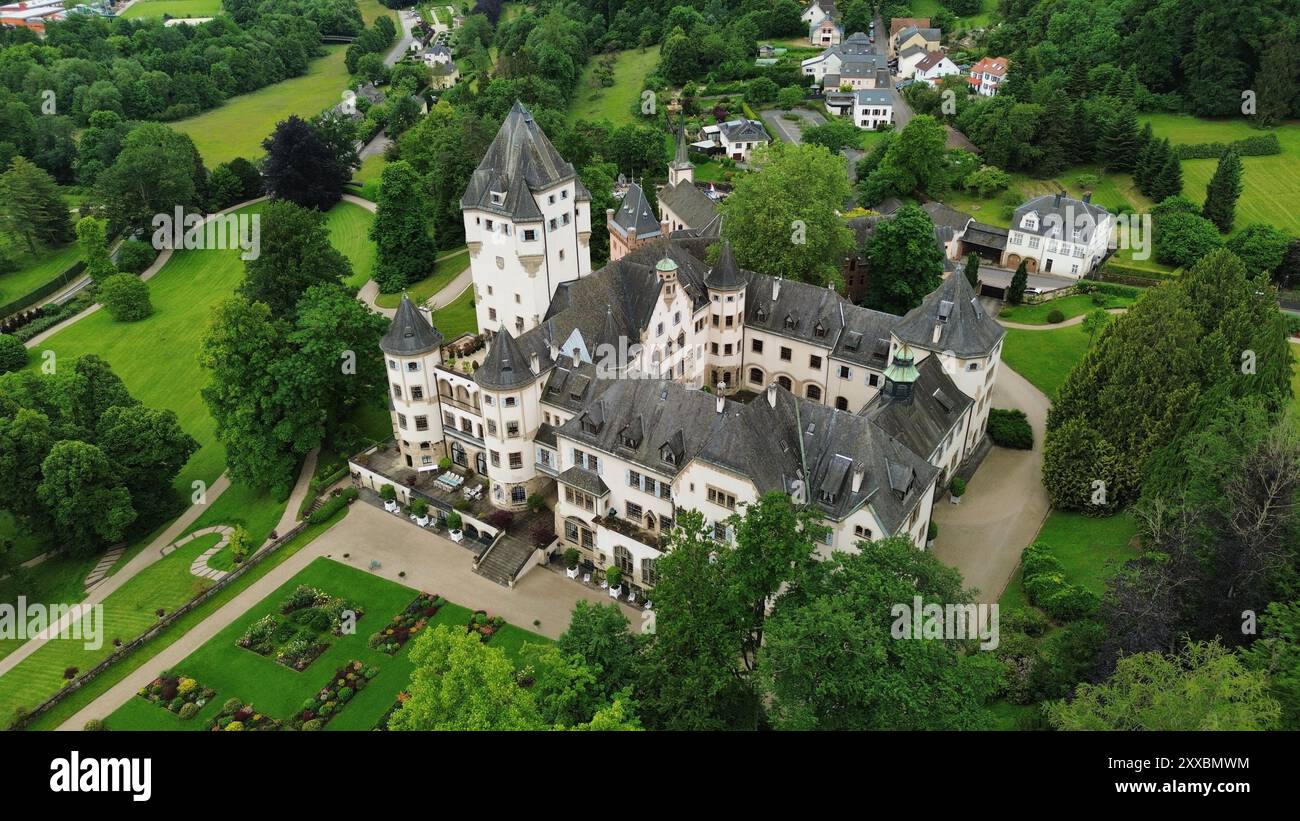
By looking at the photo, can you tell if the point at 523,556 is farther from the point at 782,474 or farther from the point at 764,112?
the point at 764,112

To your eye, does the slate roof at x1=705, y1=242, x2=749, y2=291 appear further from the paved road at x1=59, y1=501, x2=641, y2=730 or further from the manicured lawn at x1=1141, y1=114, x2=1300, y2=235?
the manicured lawn at x1=1141, y1=114, x2=1300, y2=235

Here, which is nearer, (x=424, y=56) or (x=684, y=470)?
(x=684, y=470)

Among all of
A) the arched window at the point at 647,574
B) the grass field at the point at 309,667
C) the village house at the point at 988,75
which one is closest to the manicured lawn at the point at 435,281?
the grass field at the point at 309,667

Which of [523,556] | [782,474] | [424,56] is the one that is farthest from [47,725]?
[424,56]

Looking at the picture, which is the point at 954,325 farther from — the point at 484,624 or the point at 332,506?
the point at 332,506

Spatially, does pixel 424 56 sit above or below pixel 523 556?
above

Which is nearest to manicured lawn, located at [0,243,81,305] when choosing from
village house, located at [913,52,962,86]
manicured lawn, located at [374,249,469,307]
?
manicured lawn, located at [374,249,469,307]
